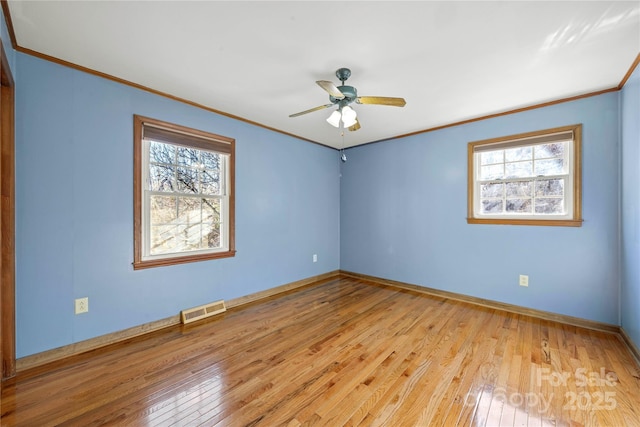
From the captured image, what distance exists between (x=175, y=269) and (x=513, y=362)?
10.6ft

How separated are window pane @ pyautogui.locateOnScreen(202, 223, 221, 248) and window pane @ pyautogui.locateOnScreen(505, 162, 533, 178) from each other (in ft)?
12.0

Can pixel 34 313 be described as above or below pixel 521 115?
below

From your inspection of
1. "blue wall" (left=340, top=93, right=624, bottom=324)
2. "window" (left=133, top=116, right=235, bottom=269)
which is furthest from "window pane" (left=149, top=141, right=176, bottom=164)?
"blue wall" (left=340, top=93, right=624, bottom=324)

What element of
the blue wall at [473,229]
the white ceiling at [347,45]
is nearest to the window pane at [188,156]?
the white ceiling at [347,45]

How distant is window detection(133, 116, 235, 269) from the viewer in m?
2.57

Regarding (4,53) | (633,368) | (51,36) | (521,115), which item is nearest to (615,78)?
(521,115)

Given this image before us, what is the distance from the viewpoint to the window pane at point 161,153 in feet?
8.77

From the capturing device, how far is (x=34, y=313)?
2012mm

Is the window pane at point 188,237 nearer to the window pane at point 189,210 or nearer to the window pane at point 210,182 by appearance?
the window pane at point 189,210

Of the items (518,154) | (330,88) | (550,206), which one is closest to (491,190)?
(518,154)

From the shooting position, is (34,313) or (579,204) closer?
(34,313)

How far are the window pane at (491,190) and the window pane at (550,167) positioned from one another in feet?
1.29

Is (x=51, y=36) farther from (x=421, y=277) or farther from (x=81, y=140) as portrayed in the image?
(x=421, y=277)

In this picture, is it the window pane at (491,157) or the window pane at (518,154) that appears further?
the window pane at (491,157)
